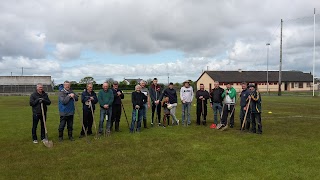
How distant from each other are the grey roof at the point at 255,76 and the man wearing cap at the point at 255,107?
210 feet

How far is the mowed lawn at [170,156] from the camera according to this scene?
23.6ft

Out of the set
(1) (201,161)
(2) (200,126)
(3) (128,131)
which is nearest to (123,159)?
(1) (201,161)

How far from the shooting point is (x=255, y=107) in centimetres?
1245

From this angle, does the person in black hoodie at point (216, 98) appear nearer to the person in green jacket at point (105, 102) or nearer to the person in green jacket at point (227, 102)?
the person in green jacket at point (227, 102)

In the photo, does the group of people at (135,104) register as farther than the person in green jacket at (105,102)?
No

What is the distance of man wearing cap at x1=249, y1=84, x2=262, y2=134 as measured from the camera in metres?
12.4

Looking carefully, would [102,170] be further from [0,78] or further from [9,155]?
[0,78]

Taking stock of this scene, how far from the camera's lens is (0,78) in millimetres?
90438

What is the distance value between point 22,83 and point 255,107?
292 feet

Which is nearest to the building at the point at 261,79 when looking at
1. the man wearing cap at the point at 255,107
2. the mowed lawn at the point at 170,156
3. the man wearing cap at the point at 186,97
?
the man wearing cap at the point at 186,97

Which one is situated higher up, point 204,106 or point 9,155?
point 204,106

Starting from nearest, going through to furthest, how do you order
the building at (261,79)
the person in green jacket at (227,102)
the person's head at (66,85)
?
1. the person's head at (66,85)
2. the person in green jacket at (227,102)
3. the building at (261,79)

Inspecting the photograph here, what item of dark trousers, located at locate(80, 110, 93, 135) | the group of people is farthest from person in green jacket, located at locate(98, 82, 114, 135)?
dark trousers, located at locate(80, 110, 93, 135)

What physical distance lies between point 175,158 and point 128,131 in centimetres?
493
